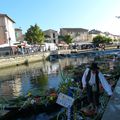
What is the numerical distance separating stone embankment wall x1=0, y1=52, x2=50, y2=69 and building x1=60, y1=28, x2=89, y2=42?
8770cm

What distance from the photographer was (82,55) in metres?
76.1

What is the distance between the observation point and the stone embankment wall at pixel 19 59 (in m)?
56.6

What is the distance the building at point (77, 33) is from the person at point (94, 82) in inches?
5860

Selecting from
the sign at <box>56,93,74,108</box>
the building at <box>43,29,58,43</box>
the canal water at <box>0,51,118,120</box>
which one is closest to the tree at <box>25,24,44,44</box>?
the building at <box>43,29,58,43</box>

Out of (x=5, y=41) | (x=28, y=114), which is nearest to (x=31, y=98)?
(x=28, y=114)

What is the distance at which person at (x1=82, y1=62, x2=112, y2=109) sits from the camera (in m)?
11.6

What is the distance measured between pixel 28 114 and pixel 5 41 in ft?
232

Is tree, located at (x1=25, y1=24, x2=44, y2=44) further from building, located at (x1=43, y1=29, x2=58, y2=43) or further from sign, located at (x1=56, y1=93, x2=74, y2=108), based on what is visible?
sign, located at (x1=56, y1=93, x2=74, y2=108)

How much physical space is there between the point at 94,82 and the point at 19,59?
5082cm

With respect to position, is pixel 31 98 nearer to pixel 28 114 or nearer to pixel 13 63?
pixel 28 114

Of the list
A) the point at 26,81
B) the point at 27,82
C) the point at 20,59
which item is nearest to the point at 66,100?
the point at 27,82

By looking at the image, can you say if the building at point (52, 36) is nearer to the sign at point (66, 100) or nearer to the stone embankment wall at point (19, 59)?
the stone embankment wall at point (19, 59)

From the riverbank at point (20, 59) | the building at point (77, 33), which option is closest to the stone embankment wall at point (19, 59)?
the riverbank at point (20, 59)

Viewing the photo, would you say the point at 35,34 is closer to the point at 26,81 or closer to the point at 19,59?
the point at 19,59
